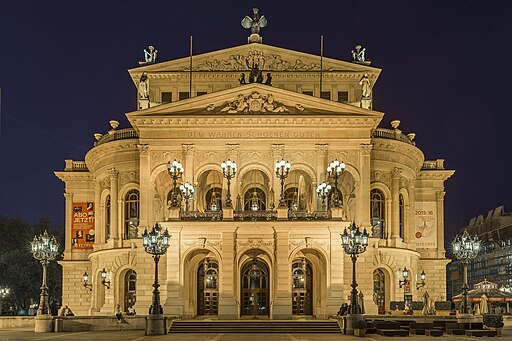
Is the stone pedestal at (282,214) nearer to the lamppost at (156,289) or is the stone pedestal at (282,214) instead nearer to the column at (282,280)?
the column at (282,280)

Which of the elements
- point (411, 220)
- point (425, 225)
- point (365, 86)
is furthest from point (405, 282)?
point (365, 86)

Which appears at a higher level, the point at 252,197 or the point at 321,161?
the point at 321,161

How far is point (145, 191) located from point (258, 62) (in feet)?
51.7

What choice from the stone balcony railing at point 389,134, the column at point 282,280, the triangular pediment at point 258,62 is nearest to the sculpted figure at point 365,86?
the stone balcony railing at point 389,134

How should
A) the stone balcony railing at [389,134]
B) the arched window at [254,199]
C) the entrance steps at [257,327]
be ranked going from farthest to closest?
1. the stone balcony railing at [389,134]
2. the arched window at [254,199]
3. the entrance steps at [257,327]

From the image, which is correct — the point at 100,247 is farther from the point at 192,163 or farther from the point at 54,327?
the point at 54,327

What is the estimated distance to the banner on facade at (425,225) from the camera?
81562 mm

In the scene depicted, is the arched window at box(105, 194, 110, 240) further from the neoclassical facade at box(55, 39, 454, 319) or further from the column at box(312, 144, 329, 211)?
the column at box(312, 144, 329, 211)

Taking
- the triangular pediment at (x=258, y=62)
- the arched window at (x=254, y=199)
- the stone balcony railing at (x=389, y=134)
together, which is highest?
the triangular pediment at (x=258, y=62)

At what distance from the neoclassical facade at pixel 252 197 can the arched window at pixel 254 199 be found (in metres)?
0.10

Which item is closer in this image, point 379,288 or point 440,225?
point 379,288

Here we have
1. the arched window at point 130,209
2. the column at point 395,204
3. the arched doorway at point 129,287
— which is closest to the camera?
the column at point 395,204

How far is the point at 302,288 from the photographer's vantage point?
7175cm

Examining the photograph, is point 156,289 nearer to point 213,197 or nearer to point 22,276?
point 213,197
